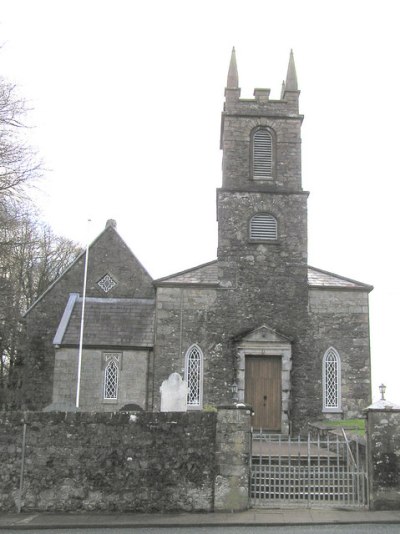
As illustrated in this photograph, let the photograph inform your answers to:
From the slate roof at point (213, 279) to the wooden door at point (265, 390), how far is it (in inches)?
126

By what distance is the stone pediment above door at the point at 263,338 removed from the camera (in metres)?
22.9

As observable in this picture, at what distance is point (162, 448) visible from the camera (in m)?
12.9

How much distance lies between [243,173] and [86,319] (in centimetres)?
825

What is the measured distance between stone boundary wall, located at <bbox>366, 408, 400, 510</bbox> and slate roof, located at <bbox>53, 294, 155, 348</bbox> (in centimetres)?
1212

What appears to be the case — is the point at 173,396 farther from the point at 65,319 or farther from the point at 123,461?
the point at 65,319

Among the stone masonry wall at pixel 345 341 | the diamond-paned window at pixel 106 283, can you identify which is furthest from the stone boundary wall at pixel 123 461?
the diamond-paned window at pixel 106 283

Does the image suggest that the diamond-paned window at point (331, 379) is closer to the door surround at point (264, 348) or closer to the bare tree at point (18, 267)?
the door surround at point (264, 348)

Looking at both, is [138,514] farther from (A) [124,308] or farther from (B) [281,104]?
(B) [281,104]

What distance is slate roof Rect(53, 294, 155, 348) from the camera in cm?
2389

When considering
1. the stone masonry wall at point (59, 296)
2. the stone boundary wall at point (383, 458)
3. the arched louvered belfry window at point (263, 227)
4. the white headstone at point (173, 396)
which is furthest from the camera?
the stone masonry wall at point (59, 296)

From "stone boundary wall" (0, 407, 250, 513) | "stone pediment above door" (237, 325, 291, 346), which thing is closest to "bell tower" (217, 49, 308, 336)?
"stone pediment above door" (237, 325, 291, 346)

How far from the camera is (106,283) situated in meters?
29.0

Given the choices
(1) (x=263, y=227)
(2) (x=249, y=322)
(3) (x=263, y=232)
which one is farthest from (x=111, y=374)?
(1) (x=263, y=227)

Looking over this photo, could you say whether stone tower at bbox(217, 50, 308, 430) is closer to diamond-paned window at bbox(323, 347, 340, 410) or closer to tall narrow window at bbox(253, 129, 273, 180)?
tall narrow window at bbox(253, 129, 273, 180)
